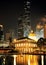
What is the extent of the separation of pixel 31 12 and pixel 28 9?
99mm

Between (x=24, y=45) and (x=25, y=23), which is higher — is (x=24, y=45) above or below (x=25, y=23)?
below

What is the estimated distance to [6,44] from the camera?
3.93 m

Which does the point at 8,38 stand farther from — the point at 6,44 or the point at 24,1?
the point at 24,1

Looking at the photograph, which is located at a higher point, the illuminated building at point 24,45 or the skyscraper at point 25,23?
the skyscraper at point 25,23

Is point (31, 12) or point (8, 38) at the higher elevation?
point (31, 12)

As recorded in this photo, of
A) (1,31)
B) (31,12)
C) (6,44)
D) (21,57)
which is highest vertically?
(31,12)

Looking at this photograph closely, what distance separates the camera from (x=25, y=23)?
165 inches

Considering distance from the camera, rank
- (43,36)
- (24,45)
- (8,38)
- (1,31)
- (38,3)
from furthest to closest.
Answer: (24,45)
(43,36)
(1,31)
(8,38)
(38,3)

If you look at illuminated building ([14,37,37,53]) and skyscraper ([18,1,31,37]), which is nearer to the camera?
skyscraper ([18,1,31,37])

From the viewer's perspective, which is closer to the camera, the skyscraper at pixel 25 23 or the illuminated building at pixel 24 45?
the skyscraper at pixel 25 23

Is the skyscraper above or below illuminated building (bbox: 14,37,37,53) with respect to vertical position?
above

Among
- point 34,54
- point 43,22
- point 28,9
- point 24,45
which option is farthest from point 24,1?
point 24,45

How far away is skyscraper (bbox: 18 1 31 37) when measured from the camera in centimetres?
392

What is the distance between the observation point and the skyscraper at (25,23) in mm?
3920
